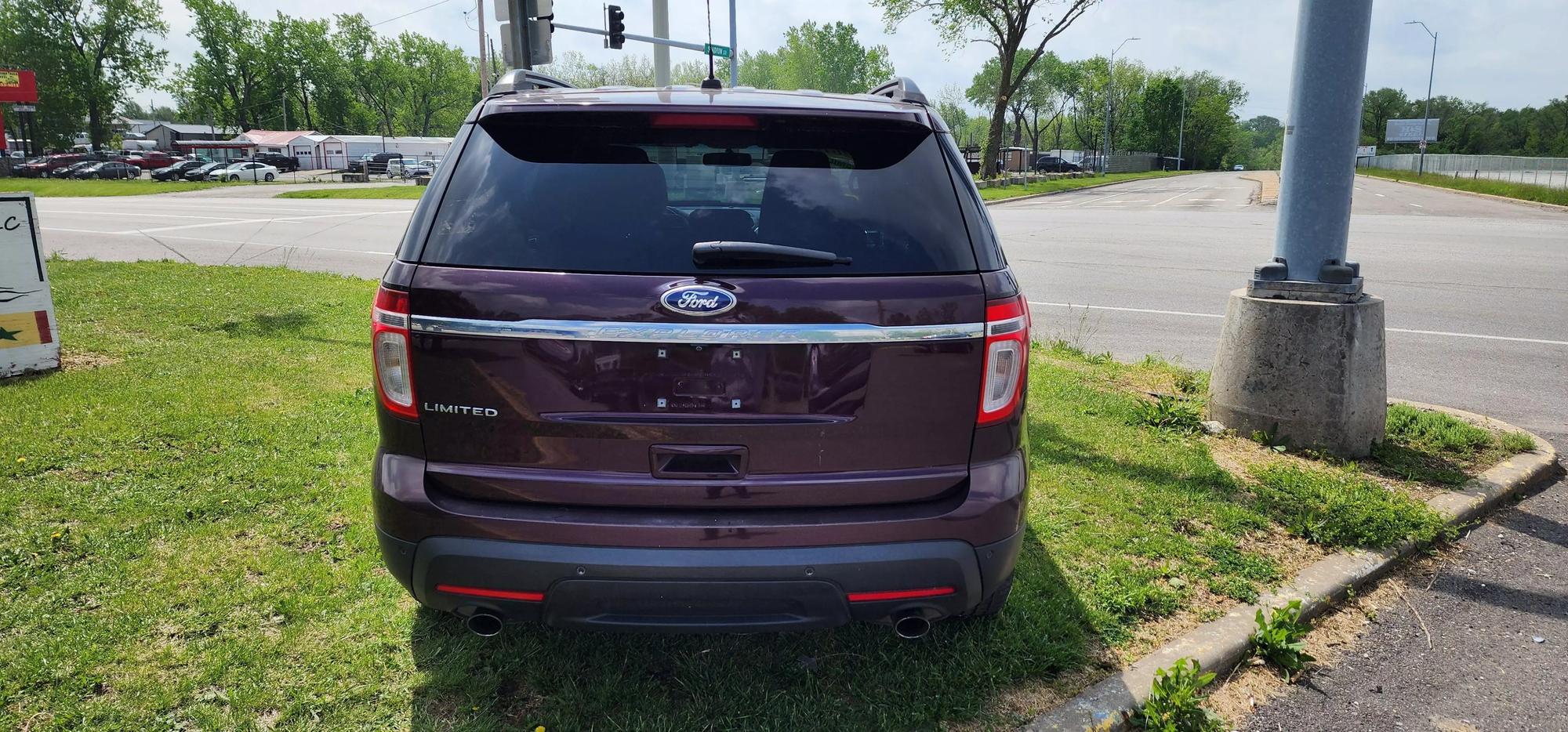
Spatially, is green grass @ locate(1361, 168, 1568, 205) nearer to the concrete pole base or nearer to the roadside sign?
the concrete pole base

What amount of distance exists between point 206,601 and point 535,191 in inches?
82.1

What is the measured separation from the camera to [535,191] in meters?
2.55

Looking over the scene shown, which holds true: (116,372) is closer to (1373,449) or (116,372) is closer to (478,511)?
(478,511)

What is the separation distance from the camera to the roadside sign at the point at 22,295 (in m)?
6.20

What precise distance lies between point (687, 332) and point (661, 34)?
20249 millimetres

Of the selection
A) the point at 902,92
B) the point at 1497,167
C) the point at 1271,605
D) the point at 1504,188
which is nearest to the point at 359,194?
the point at 902,92

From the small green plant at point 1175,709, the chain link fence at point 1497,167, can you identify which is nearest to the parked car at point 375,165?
the chain link fence at point 1497,167

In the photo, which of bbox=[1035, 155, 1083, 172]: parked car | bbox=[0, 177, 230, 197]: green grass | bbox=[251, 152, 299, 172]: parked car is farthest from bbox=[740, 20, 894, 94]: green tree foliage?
bbox=[0, 177, 230, 197]: green grass

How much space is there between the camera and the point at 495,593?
2.47 m

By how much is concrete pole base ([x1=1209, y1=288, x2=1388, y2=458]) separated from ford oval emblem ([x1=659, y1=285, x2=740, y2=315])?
12.1 ft

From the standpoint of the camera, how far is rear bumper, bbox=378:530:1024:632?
2.40m

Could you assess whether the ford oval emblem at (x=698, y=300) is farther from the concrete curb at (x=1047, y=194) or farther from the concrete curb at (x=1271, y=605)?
the concrete curb at (x=1047, y=194)

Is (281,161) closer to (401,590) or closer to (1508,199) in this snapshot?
(1508,199)

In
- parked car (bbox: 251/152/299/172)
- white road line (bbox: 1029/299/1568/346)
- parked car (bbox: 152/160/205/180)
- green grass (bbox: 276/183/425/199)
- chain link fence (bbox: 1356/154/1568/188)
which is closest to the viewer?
white road line (bbox: 1029/299/1568/346)
